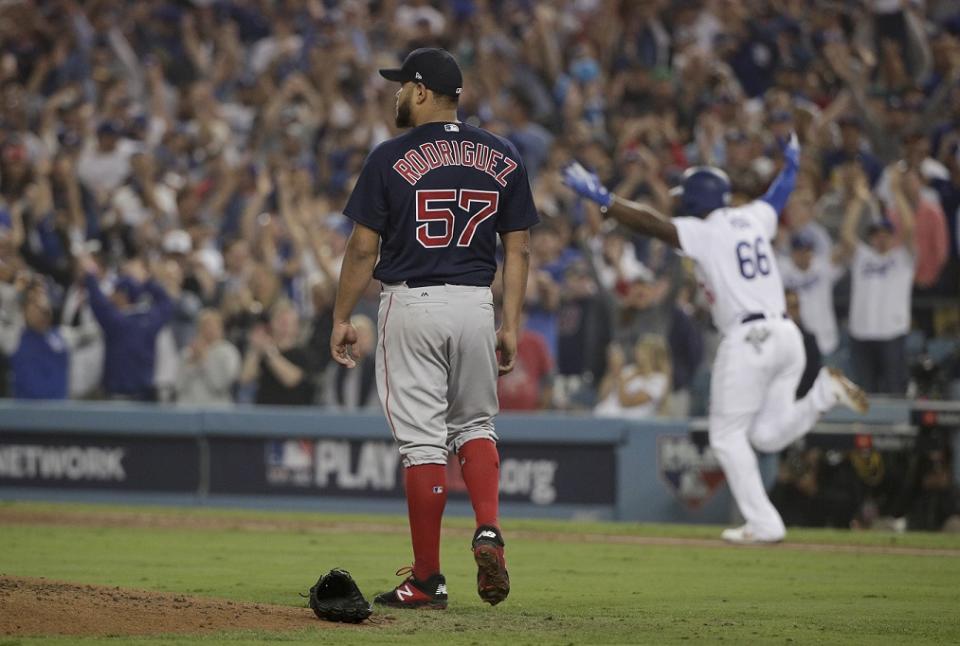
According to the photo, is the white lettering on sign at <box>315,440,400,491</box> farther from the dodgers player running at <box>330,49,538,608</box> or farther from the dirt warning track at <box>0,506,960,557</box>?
the dodgers player running at <box>330,49,538,608</box>

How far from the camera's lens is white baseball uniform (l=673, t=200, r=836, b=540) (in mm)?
10242

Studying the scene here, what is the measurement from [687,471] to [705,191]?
354 cm

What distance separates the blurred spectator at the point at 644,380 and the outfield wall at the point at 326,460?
2.07 ft

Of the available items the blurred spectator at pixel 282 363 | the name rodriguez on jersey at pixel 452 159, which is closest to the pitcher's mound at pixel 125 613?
the name rodriguez on jersey at pixel 452 159

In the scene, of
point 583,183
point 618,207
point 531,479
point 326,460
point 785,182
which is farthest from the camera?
point 326,460

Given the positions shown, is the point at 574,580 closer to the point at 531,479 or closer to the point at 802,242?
the point at 531,479

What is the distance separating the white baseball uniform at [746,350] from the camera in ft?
33.6

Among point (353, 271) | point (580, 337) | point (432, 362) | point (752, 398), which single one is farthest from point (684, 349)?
point (353, 271)

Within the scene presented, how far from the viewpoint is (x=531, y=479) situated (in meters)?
13.8

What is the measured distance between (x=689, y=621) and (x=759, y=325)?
4190 millimetres

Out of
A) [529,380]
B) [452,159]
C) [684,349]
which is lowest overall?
[529,380]

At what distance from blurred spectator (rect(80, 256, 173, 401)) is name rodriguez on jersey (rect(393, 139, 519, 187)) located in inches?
359

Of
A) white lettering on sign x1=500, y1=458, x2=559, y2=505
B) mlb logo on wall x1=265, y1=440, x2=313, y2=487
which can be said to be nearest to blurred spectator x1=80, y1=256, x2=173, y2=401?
mlb logo on wall x1=265, y1=440, x2=313, y2=487

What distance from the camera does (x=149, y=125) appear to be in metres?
19.8
